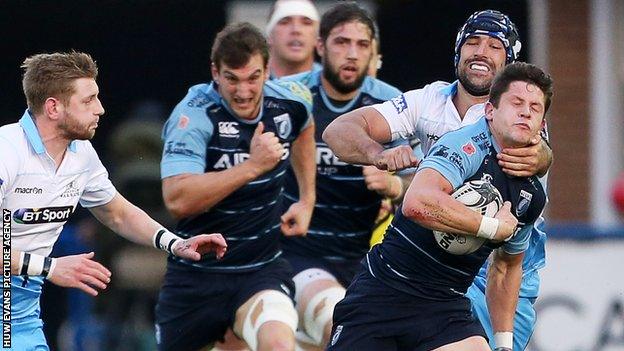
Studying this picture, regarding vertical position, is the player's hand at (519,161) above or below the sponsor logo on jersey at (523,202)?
above

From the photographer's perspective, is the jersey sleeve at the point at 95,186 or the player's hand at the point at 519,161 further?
the jersey sleeve at the point at 95,186

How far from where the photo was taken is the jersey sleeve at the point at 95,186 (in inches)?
292

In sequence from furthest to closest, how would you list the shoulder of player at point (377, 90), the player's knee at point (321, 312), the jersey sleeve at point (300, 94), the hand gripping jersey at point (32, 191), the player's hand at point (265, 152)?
the shoulder of player at point (377, 90) → the player's knee at point (321, 312) → the jersey sleeve at point (300, 94) → the player's hand at point (265, 152) → the hand gripping jersey at point (32, 191)

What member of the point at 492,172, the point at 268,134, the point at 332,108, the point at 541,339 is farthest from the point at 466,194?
the point at 541,339

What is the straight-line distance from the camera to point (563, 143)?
1465 centimetres

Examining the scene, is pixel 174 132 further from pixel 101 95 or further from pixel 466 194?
pixel 101 95

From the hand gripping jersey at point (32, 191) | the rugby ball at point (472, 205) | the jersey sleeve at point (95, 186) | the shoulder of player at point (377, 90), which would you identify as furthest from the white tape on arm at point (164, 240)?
the shoulder of player at point (377, 90)

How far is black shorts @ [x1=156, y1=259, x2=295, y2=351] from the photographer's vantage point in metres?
8.64

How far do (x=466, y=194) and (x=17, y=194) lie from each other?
2078 millimetres

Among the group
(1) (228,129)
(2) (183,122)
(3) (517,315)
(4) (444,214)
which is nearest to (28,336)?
(2) (183,122)

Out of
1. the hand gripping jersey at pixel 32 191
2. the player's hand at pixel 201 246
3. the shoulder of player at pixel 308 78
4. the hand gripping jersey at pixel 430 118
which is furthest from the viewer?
the shoulder of player at pixel 308 78

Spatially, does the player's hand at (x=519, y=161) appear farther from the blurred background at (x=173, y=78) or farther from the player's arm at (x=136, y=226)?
the blurred background at (x=173, y=78)

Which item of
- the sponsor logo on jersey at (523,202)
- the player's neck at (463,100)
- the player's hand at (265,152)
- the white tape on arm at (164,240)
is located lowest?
the white tape on arm at (164,240)

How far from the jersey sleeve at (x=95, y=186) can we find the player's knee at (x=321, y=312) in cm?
179
